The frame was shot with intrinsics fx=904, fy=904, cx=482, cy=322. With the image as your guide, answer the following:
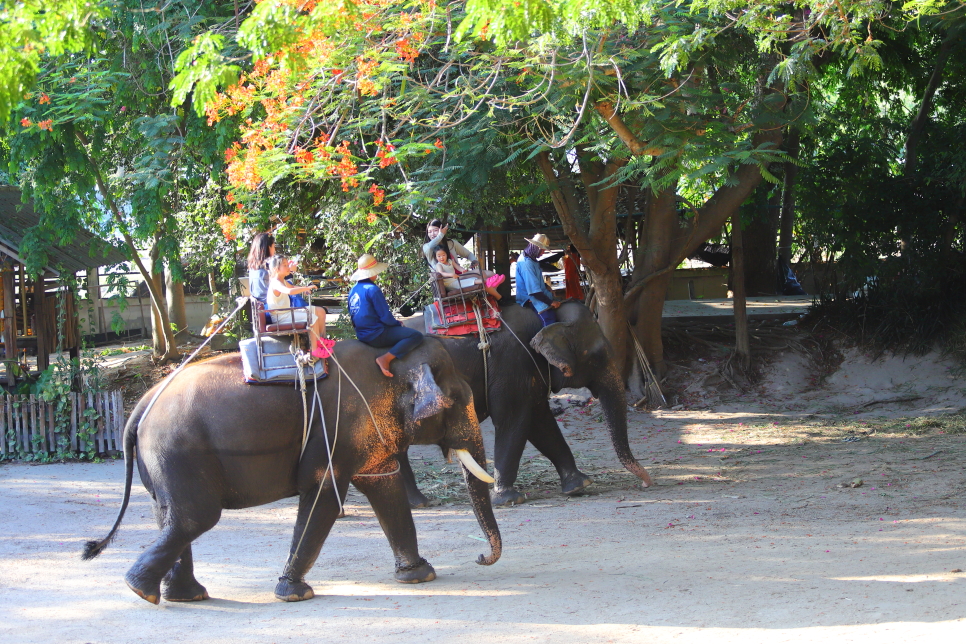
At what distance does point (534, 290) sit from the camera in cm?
884

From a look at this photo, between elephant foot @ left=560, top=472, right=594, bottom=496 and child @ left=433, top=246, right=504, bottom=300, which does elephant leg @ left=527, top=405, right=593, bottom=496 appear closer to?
elephant foot @ left=560, top=472, right=594, bottom=496

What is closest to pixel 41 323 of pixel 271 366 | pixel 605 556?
pixel 271 366

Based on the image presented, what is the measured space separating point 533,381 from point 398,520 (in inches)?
118

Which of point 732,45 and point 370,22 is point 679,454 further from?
A: point 370,22

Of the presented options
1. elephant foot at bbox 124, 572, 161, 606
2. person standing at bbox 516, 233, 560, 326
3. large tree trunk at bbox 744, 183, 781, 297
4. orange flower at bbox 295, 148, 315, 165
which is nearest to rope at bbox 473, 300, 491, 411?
person standing at bbox 516, 233, 560, 326

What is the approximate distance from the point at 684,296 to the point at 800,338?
29.2 feet

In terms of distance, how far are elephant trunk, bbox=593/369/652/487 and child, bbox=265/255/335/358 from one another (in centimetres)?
363

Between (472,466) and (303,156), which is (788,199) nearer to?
(303,156)

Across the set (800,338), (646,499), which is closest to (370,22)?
(646,499)

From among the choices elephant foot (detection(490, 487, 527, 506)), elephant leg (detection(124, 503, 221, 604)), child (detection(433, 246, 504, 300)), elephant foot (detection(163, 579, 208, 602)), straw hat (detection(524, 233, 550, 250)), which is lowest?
elephant foot (detection(490, 487, 527, 506))

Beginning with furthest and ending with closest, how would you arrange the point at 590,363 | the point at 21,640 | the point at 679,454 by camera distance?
the point at 679,454, the point at 590,363, the point at 21,640

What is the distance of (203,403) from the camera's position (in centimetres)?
541

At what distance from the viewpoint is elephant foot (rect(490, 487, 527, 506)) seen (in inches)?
328

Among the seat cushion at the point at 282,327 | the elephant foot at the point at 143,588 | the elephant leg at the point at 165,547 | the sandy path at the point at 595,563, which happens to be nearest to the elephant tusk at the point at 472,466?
the sandy path at the point at 595,563
